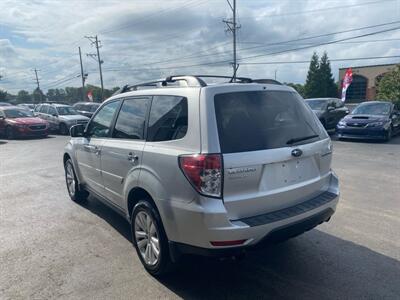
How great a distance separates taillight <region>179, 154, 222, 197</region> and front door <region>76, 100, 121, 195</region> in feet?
6.46

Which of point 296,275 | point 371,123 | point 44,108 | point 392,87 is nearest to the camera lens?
point 296,275

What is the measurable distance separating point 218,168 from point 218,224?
0.45 metres

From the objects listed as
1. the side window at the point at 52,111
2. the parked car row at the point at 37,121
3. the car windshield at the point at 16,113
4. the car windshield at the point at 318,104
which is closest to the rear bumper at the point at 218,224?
the car windshield at the point at 318,104

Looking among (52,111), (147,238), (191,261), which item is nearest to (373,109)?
(191,261)

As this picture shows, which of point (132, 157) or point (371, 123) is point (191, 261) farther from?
point (371, 123)

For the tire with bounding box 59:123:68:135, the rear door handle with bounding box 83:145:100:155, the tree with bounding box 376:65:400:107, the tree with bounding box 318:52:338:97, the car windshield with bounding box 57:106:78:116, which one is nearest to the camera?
the rear door handle with bounding box 83:145:100:155

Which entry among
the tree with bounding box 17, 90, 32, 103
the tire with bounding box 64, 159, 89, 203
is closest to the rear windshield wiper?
the tire with bounding box 64, 159, 89, 203

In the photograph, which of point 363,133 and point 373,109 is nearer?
point 363,133

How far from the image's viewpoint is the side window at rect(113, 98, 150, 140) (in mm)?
3629

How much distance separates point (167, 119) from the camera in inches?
128

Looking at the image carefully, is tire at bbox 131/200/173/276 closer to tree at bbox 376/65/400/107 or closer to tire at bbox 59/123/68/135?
tire at bbox 59/123/68/135

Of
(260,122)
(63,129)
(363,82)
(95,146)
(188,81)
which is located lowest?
(63,129)

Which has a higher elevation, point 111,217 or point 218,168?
point 218,168

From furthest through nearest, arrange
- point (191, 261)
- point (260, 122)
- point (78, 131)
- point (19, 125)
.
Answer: point (19, 125) < point (78, 131) < point (191, 261) < point (260, 122)
